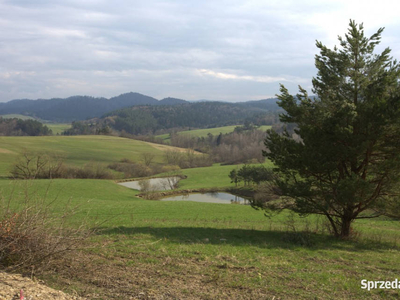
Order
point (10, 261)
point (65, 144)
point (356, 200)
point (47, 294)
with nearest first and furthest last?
point (47, 294) → point (10, 261) → point (356, 200) → point (65, 144)

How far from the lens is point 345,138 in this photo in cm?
1261

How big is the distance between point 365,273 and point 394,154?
20.0ft

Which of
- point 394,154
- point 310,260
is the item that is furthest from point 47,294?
point 394,154

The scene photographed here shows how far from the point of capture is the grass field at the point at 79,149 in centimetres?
8131

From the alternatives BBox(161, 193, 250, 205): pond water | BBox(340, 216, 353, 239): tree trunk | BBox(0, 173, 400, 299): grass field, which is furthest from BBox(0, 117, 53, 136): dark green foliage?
BBox(340, 216, 353, 239): tree trunk

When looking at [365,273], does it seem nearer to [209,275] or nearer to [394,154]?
[209,275]

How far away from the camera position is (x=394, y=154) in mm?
12703

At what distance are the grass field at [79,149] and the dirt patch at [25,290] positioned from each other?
7337cm

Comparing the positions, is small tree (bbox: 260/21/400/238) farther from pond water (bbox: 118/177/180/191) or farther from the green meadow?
pond water (bbox: 118/177/180/191)

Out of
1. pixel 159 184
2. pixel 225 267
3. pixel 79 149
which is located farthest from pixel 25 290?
pixel 79 149

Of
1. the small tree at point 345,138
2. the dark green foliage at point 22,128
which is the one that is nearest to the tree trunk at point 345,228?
the small tree at point 345,138

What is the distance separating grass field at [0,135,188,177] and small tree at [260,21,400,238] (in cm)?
6997

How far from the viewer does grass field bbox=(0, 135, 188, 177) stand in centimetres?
8131

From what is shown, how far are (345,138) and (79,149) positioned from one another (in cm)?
9238
